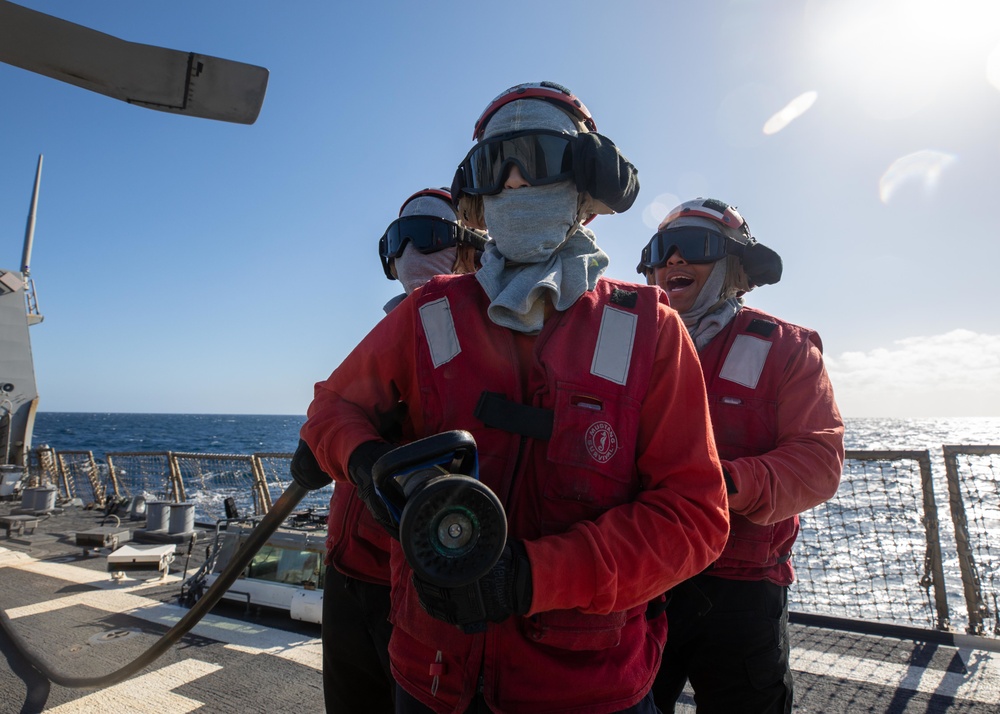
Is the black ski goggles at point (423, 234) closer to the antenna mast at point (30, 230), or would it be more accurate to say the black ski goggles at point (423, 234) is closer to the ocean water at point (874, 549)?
the ocean water at point (874, 549)

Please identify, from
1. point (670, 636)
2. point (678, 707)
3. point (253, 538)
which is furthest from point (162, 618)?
point (670, 636)

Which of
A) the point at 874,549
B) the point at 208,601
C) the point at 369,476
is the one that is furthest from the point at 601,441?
the point at 874,549

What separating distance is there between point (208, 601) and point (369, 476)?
2075mm

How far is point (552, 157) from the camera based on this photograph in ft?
4.95

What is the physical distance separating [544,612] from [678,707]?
317cm

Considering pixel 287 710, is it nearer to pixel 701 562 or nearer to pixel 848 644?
pixel 701 562

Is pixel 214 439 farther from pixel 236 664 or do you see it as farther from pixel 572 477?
pixel 572 477

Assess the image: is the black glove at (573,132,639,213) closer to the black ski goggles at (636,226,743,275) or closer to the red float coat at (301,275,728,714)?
the red float coat at (301,275,728,714)

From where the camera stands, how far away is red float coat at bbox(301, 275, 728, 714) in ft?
3.81

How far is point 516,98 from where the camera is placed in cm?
162

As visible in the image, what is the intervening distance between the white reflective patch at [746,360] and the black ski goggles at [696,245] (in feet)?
1.53

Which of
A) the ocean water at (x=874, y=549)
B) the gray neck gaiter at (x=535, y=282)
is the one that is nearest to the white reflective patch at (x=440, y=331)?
the gray neck gaiter at (x=535, y=282)

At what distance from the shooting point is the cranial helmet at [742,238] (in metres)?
2.78

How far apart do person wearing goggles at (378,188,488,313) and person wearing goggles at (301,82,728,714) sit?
1.29 meters
